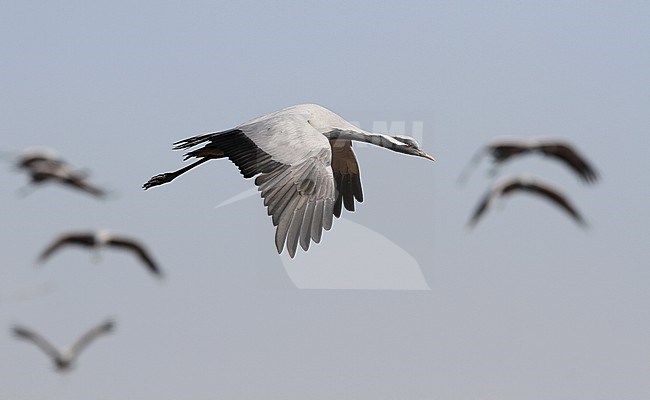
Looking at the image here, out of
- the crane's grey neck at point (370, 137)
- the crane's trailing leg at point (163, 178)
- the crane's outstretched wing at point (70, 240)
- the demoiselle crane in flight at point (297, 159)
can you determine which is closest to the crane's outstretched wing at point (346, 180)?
the demoiselle crane in flight at point (297, 159)

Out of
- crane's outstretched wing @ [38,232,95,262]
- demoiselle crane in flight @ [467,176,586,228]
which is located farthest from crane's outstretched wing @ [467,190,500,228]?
crane's outstretched wing @ [38,232,95,262]

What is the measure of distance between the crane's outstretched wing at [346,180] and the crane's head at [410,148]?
47 centimetres

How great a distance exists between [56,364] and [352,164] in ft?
12.7

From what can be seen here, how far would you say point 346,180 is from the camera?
33.2 feet

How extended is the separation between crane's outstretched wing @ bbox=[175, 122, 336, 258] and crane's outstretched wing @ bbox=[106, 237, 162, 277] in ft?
3.25

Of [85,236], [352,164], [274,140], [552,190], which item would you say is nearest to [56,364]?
[85,236]

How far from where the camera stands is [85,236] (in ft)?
34.5

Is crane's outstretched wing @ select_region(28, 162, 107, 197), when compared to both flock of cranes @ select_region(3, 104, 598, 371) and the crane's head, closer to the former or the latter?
flock of cranes @ select_region(3, 104, 598, 371)

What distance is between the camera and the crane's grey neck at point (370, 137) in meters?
9.31

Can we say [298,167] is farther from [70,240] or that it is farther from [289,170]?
[70,240]

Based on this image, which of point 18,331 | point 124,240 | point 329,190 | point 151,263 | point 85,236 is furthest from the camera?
point 18,331

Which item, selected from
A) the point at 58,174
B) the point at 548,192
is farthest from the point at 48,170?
the point at 548,192

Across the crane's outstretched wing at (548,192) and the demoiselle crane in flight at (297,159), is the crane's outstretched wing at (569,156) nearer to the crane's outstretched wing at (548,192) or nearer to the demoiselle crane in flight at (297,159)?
the crane's outstretched wing at (548,192)

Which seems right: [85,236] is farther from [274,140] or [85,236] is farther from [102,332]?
[274,140]
